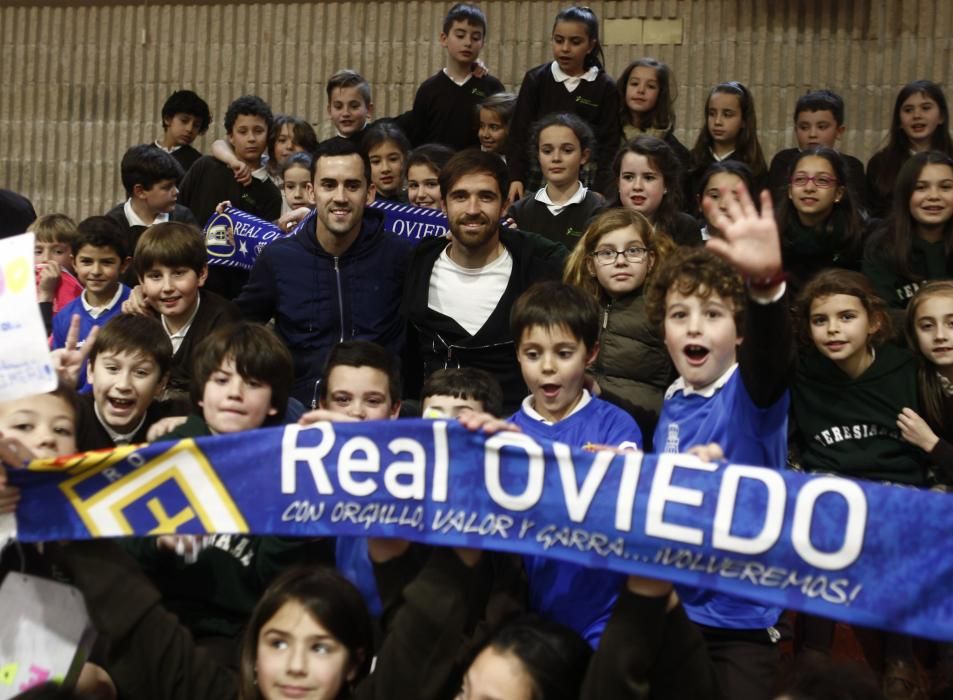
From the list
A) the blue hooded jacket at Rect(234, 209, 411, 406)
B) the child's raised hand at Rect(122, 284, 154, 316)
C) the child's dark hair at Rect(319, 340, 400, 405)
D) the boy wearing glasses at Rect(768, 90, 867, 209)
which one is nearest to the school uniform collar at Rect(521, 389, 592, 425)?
the child's dark hair at Rect(319, 340, 400, 405)

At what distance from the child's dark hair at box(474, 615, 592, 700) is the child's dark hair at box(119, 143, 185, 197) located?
14.1 feet

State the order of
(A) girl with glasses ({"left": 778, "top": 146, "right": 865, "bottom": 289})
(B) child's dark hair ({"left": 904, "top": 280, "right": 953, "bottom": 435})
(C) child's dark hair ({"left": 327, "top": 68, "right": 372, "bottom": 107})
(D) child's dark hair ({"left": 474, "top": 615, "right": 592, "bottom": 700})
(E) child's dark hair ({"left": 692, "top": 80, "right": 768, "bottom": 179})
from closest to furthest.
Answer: (D) child's dark hair ({"left": 474, "top": 615, "right": 592, "bottom": 700}) < (B) child's dark hair ({"left": 904, "top": 280, "right": 953, "bottom": 435}) < (A) girl with glasses ({"left": 778, "top": 146, "right": 865, "bottom": 289}) < (E) child's dark hair ({"left": 692, "top": 80, "right": 768, "bottom": 179}) < (C) child's dark hair ({"left": 327, "top": 68, "right": 372, "bottom": 107})

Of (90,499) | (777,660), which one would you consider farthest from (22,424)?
(777,660)

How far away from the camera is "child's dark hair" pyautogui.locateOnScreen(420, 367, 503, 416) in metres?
3.97

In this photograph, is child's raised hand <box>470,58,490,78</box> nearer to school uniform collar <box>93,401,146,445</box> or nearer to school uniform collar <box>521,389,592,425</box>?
school uniform collar <box>93,401,146,445</box>

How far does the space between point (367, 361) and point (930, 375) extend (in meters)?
1.86

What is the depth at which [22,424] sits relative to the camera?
132 inches

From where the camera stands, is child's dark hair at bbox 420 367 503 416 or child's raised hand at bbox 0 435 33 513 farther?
child's dark hair at bbox 420 367 503 416

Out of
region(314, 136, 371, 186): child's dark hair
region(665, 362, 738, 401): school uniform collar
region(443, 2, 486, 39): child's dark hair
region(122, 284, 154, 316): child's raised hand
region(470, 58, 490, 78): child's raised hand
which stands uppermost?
region(443, 2, 486, 39): child's dark hair

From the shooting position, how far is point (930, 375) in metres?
4.57

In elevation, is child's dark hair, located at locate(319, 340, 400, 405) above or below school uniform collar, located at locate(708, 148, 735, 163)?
below

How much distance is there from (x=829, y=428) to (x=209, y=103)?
5.66 m

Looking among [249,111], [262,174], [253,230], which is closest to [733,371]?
[253,230]

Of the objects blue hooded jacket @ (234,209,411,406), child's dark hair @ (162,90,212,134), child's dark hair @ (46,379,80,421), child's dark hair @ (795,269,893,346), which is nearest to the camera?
child's dark hair @ (46,379,80,421)
